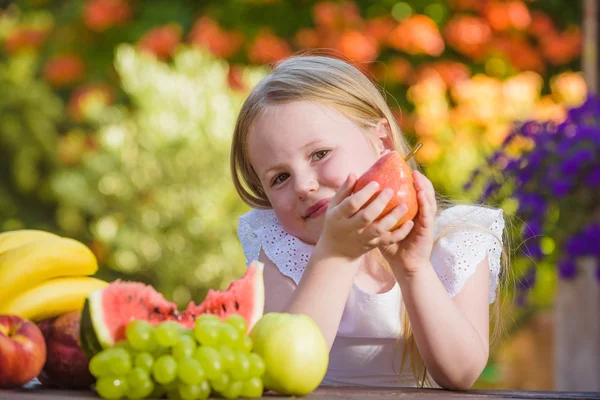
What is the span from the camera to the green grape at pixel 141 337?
62.7 inches

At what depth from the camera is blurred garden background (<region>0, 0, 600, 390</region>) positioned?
24.9ft

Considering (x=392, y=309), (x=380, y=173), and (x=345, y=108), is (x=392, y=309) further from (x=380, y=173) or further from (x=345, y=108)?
(x=380, y=173)

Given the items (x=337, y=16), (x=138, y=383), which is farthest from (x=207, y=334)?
(x=337, y=16)

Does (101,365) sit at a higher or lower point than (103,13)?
higher

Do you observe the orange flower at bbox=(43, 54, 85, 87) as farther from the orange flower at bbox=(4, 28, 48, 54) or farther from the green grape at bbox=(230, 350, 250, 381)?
the green grape at bbox=(230, 350, 250, 381)

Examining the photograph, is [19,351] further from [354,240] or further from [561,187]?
[561,187]

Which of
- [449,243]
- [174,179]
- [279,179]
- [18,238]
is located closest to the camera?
[18,238]

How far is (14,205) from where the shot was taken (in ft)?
29.4

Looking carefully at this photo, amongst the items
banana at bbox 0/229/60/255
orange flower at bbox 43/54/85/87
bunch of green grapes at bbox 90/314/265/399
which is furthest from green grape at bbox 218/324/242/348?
orange flower at bbox 43/54/85/87

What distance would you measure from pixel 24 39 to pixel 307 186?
6.91 m

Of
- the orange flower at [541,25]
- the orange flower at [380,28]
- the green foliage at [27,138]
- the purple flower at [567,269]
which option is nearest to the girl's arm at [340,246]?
the purple flower at [567,269]

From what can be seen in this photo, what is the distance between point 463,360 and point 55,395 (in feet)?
3.09

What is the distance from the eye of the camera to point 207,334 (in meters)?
1.59

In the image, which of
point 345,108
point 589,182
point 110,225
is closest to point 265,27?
point 110,225
